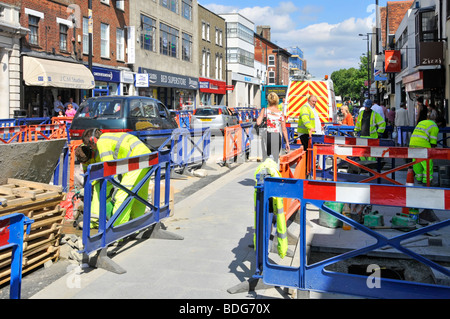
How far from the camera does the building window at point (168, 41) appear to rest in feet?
131

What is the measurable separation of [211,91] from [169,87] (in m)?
10.3

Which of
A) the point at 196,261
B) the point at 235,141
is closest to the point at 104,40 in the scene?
the point at 235,141

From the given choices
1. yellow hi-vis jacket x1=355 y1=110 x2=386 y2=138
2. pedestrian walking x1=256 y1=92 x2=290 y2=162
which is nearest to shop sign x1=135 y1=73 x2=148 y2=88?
yellow hi-vis jacket x1=355 y1=110 x2=386 y2=138

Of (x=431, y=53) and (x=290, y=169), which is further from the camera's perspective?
(x=431, y=53)

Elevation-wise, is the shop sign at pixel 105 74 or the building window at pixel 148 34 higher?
the building window at pixel 148 34

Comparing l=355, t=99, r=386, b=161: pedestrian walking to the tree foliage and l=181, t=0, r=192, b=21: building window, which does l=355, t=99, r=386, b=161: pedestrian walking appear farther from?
the tree foliage

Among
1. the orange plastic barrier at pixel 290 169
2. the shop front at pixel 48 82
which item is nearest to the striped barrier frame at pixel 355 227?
the orange plastic barrier at pixel 290 169

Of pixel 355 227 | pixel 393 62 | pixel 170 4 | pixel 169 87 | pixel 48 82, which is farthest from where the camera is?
pixel 169 87

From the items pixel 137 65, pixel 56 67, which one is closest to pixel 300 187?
pixel 56 67

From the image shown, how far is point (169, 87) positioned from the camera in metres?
42.1

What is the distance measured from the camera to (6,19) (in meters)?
21.3

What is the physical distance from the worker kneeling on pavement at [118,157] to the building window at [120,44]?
2748 cm

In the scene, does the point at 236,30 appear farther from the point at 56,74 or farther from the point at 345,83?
the point at 345,83

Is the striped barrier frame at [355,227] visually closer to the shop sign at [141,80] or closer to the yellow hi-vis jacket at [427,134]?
the yellow hi-vis jacket at [427,134]
